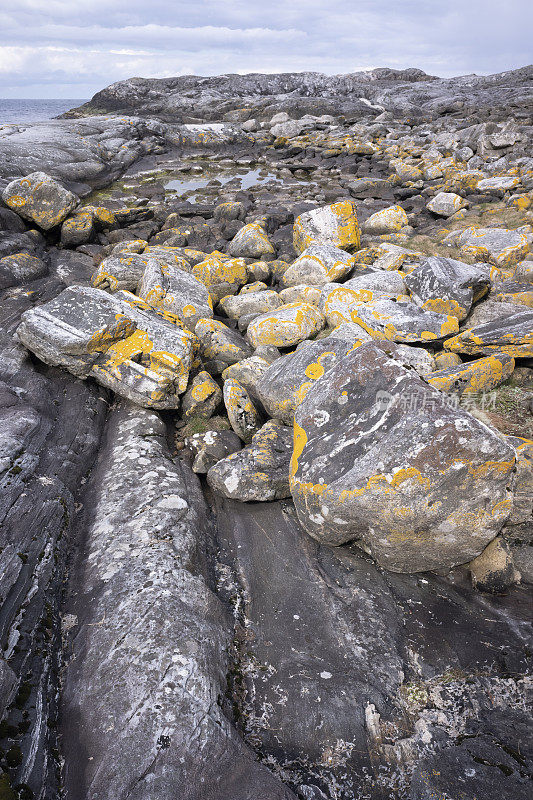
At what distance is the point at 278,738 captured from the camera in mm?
3908

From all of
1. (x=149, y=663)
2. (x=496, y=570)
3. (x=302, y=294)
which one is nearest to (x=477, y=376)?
(x=496, y=570)

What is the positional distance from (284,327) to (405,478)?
528cm

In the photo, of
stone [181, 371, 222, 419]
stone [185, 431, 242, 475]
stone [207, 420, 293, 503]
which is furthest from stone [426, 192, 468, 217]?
stone [207, 420, 293, 503]

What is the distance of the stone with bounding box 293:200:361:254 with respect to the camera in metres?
14.1

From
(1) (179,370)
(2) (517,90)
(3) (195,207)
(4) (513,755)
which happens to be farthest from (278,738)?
(2) (517,90)

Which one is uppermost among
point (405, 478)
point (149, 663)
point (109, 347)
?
point (109, 347)

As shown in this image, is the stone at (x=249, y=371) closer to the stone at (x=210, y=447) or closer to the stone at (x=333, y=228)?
the stone at (x=210, y=447)

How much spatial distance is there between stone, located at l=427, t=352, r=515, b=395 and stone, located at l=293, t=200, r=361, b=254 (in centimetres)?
846

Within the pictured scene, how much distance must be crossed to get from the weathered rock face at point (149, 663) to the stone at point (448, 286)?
22.5 ft

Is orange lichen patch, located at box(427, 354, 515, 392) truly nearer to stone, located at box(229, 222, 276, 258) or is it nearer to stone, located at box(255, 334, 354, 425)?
stone, located at box(255, 334, 354, 425)

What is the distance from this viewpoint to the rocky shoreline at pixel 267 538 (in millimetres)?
3701

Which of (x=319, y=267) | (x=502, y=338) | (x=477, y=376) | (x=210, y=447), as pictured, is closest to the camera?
(x=477, y=376)

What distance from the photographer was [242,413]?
7547mm

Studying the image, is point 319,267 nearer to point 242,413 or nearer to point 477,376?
point 242,413
